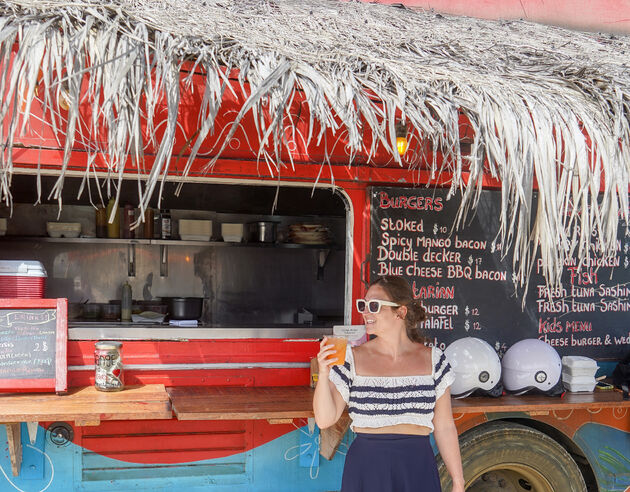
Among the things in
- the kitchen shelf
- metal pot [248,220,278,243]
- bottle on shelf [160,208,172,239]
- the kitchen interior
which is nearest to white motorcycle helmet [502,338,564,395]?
the kitchen interior

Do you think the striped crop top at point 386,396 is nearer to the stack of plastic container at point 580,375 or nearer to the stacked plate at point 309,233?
the stack of plastic container at point 580,375

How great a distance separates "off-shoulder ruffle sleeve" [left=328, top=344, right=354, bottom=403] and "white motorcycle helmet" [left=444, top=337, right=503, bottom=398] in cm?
95

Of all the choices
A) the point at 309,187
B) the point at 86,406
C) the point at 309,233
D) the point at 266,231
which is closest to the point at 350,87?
the point at 309,187

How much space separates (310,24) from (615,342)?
9.85 ft

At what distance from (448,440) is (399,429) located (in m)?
0.27

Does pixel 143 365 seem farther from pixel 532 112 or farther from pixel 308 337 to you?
pixel 532 112

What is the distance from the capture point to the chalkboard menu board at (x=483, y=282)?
4051mm

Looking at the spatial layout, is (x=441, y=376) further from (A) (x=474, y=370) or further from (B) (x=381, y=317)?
(A) (x=474, y=370)

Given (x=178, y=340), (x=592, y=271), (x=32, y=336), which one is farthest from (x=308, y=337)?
(x=592, y=271)

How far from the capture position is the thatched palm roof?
2787mm

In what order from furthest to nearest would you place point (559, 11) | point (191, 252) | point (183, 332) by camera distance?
point (191, 252) → point (559, 11) → point (183, 332)

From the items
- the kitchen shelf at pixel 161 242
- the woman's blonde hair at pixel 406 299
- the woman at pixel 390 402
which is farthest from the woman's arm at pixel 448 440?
the kitchen shelf at pixel 161 242

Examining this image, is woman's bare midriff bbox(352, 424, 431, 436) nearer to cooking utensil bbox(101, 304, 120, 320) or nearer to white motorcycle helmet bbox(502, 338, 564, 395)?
white motorcycle helmet bbox(502, 338, 564, 395)

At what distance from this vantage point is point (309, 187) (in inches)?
160
